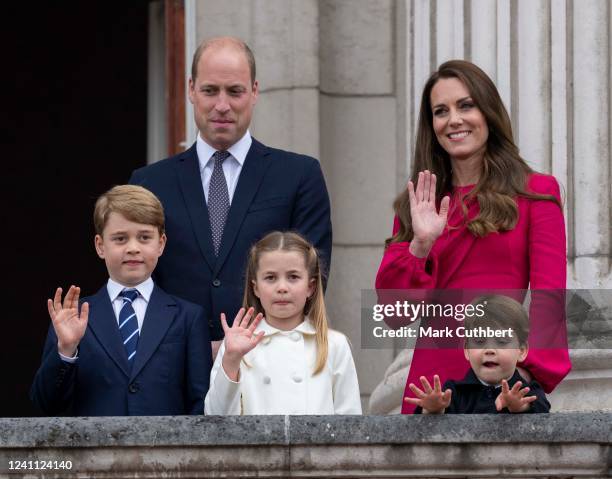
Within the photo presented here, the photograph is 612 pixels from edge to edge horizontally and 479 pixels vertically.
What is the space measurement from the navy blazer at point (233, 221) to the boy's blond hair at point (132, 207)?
19 centimetres

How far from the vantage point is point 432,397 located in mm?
5289

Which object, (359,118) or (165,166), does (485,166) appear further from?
(359,118)

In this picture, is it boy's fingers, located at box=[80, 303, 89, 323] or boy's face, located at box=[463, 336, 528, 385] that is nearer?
boy's face, located at box=[463, 336, 528, 385]

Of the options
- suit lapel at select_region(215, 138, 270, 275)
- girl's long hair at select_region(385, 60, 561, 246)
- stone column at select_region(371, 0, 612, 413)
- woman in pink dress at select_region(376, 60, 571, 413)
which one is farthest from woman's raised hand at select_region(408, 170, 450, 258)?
stone column at select_region(371, 0, 612, 413)

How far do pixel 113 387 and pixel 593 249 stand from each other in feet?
7.72

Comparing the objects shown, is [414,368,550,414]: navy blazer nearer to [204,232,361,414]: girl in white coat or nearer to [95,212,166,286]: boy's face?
[204,232,361,414]: girl in white coat

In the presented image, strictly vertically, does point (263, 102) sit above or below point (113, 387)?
above

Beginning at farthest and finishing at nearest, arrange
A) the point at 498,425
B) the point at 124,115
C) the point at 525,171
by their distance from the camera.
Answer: the point at 124,115 < the point at 525,171 < the point at 498,425

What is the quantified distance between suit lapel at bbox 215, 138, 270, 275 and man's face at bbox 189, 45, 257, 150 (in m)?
0.12

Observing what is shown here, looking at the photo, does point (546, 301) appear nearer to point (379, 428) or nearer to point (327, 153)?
point (379, 428)

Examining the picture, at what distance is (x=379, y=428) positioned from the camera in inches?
208

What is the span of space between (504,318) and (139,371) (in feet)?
3.98

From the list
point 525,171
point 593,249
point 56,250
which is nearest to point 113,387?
point 525,171

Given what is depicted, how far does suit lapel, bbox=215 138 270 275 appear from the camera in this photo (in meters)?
6.45
